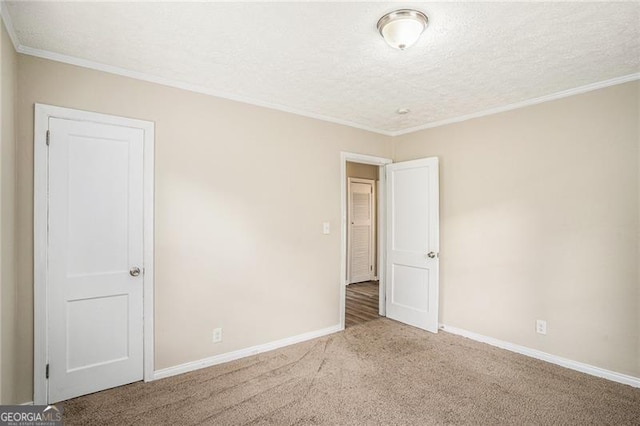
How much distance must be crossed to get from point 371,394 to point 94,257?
2305 mm

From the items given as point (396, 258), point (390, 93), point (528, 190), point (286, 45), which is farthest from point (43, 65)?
point (528, 190)

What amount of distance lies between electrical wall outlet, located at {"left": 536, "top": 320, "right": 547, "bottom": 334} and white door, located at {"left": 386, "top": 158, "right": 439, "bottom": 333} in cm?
97

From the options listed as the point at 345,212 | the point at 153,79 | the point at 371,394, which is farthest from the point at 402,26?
the point at 371,394

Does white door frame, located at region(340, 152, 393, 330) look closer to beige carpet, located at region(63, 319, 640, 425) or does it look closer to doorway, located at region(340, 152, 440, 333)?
doorway, located at region(340, 152, 440, 333)

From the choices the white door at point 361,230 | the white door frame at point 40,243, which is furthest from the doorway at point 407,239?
the white door frame at point 40,243

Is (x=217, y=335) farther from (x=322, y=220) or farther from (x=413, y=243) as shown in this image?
(x=413, y=243)

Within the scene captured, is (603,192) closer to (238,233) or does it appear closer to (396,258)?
(396,258)

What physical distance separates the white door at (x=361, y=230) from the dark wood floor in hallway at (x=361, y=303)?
0.85ft

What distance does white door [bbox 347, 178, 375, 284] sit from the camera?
6.46 m

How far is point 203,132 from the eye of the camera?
299 centimetres

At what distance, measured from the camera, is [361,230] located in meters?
6.65

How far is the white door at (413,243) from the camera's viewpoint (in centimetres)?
387

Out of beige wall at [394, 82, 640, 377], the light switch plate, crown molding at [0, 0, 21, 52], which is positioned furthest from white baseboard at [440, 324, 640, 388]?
crown molding at [0, 0, 21, 52]

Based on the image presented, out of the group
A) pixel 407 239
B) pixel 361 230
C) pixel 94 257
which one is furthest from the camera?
pixel 361 230
